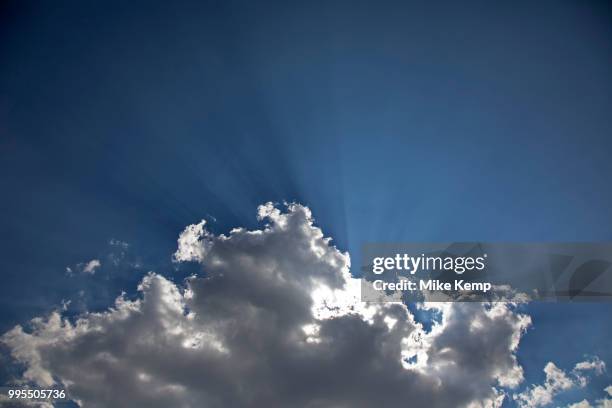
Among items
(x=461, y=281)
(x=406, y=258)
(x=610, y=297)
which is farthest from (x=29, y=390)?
(x=610, y=297)

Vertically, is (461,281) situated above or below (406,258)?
below

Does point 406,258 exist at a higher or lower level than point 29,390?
higher

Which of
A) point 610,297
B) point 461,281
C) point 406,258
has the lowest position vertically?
A: point 610,297

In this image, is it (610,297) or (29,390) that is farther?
(29,390)

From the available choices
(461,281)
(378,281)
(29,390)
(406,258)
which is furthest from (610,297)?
(29,390)

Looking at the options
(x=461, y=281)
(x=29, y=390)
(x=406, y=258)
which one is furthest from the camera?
(x=29, y=390)

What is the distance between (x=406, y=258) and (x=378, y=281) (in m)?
3.13

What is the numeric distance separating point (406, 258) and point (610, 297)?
1776 cm

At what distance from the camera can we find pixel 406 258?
7.82 meters

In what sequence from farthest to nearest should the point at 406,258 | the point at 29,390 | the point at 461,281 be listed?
the point at 29,390 → the point at 406,258 → the point at 461,281

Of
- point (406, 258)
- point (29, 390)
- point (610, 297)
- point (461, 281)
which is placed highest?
point (406, 258)

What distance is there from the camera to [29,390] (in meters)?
8.70

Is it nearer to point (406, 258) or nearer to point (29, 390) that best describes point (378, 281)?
point (406, 258)

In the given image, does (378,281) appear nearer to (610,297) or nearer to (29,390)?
(610,297)
